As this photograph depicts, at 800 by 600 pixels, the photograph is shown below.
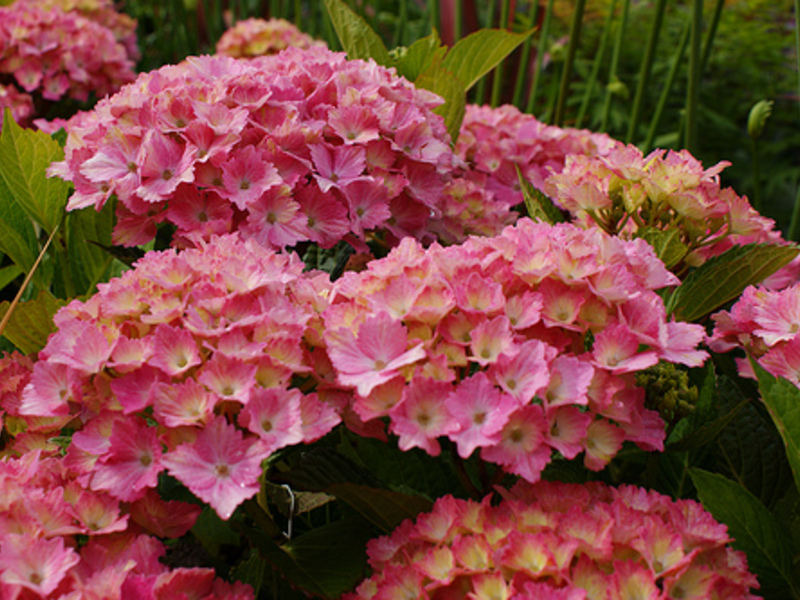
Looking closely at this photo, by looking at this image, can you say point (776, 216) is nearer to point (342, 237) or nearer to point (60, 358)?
point (342, 237)

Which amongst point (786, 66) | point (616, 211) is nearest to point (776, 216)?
point (786, 66)

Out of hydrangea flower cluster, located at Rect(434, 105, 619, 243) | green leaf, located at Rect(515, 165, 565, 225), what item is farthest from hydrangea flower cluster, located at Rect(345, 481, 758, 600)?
hydrangea flower cluster, located at Rect(434, 105, 619, 243)

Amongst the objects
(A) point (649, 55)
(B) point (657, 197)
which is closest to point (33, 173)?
(B) point (657, 197)

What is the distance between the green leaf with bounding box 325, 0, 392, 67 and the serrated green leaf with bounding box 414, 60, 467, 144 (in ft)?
0.29

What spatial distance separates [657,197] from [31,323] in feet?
2.15

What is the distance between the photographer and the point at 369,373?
56 centimetres

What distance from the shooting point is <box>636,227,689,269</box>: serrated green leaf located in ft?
2.50

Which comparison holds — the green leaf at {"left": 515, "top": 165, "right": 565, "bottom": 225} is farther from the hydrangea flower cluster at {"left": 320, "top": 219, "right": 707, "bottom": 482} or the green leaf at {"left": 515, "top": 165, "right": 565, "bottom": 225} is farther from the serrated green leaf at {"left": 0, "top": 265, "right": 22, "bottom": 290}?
the serrated green leaf at {"left": 0, "top": 265, "right": 22, "bottom": 290}

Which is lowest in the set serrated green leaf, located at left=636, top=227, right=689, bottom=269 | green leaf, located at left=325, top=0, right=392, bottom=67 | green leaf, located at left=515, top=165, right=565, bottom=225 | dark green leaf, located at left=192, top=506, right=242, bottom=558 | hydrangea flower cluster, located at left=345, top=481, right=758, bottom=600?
dark green leaf, located at left=192, top=506, right=242, bottom=558

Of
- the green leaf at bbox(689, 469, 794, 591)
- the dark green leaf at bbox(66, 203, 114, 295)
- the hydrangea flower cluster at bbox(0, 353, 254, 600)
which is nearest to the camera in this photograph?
the hydrangea flower cluster at bbox(0, 353, 254, 600)

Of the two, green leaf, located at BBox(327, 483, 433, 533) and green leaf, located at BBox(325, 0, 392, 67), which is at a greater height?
green leaf, located at BBox(325, 0, 392, 67)

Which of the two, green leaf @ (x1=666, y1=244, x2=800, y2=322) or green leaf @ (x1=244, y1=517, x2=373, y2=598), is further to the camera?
green leaf @ (x1=666, y1=244, x2=800, y2=322)

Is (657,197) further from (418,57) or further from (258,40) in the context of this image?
(258,40)

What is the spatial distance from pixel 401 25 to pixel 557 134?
989mm
